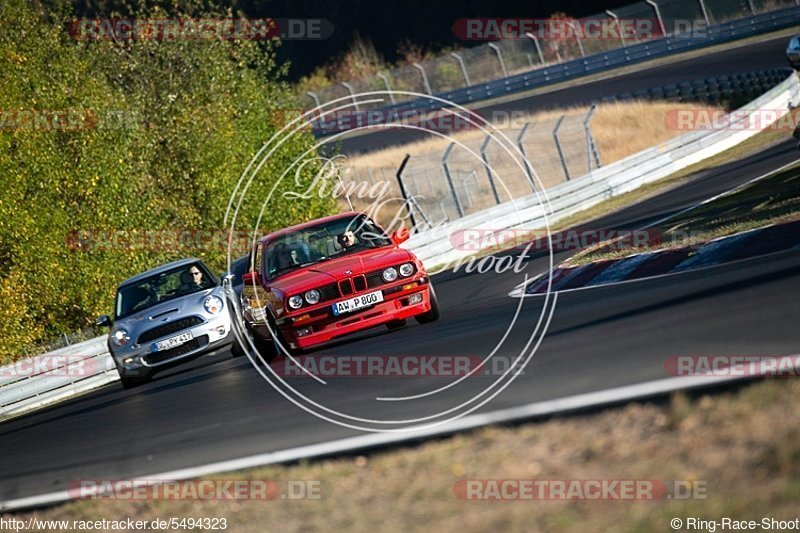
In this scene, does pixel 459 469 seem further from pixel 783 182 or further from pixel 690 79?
pixel 690 79

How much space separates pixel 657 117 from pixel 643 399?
34651 mm

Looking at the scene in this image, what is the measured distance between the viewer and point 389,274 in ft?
40.6

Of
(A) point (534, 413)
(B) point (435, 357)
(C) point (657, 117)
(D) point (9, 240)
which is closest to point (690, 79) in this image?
(C) point (657, 117)

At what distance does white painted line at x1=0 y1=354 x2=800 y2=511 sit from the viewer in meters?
6.75

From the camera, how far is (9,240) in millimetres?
24203

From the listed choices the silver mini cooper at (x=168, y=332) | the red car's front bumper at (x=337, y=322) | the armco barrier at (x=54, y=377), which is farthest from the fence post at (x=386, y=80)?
the red car's front bumper at (x=337, y=322)

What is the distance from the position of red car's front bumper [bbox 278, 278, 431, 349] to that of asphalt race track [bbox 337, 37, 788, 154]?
100ft

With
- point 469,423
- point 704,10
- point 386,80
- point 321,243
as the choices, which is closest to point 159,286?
point 321,243

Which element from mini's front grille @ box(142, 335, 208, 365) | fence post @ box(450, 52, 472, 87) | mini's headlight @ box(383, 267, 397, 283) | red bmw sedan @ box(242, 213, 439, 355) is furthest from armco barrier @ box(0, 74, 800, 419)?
fence post @ box(450, 52, 472, 87)

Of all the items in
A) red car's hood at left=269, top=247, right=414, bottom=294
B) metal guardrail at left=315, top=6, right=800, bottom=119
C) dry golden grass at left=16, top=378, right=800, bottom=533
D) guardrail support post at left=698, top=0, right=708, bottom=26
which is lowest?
dry golden grass at left=16, top=378, right=800, bottom=533

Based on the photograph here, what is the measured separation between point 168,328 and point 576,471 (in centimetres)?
1049

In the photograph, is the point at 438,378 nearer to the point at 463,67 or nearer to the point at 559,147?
the point at 559,147

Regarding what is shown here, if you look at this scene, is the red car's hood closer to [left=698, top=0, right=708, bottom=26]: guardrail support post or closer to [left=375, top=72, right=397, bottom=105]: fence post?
[left=375, top=72, right=397, bottom=105]: fence post

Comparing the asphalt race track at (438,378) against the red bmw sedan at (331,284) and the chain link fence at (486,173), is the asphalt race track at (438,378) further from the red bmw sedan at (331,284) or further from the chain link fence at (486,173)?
the chain link fence at (486,173)
